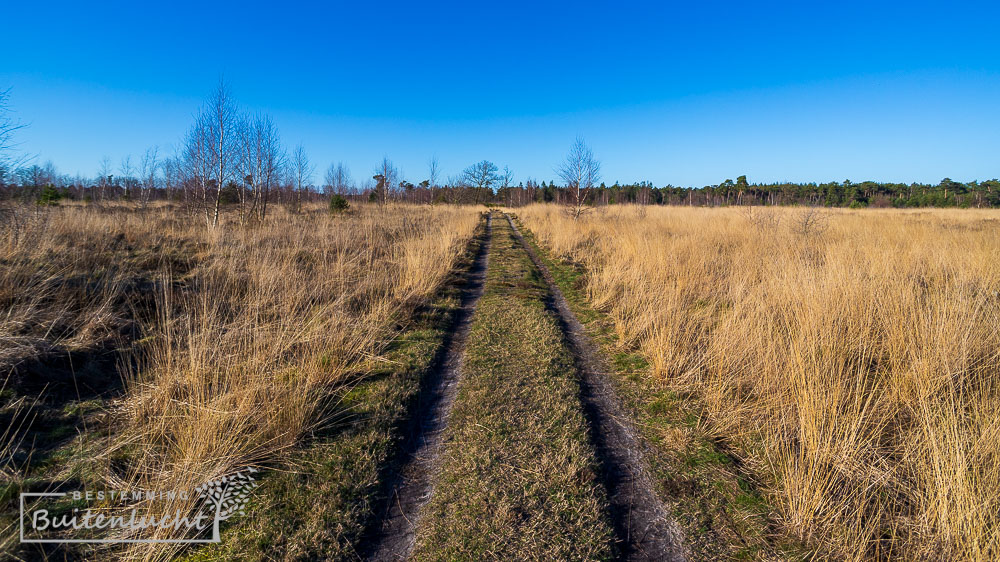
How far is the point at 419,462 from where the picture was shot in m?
3.01

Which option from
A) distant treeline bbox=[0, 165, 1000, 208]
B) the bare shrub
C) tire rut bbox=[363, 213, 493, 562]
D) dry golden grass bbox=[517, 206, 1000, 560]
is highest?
distant treeline bbox=[0, 165, 1000, 208]

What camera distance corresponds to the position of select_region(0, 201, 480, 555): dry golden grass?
2.77 meters

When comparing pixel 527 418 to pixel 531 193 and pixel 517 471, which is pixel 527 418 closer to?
pixel 517 471

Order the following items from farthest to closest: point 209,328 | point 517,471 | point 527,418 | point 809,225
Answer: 1. point 809,225
2. point 209,328
3. point 527,418
4. point 517,471

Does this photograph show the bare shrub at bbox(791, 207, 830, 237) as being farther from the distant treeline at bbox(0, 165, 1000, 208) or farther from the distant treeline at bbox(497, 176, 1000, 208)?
the distant treeline at bbox(497, 176, 1000, 208)

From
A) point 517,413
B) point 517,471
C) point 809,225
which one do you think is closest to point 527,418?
point 517,413

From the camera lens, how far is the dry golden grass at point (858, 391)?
2.12m

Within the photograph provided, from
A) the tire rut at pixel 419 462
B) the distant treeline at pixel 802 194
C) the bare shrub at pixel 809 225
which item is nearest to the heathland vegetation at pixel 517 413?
the tire rut at pixel 419 462

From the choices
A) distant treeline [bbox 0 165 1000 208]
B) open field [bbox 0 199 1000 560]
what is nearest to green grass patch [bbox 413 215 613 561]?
open field [bbox 0 199 1000 560]

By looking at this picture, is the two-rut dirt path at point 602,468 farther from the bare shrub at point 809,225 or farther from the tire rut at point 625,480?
the bare shrub at point 809,225

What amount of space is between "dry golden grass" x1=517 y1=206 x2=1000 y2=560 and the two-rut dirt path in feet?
2.44

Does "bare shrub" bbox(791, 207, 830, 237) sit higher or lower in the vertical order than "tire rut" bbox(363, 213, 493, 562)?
higher

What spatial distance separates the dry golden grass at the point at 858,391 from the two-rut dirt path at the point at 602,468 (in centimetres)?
74

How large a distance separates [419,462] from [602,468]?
53.9 inches
